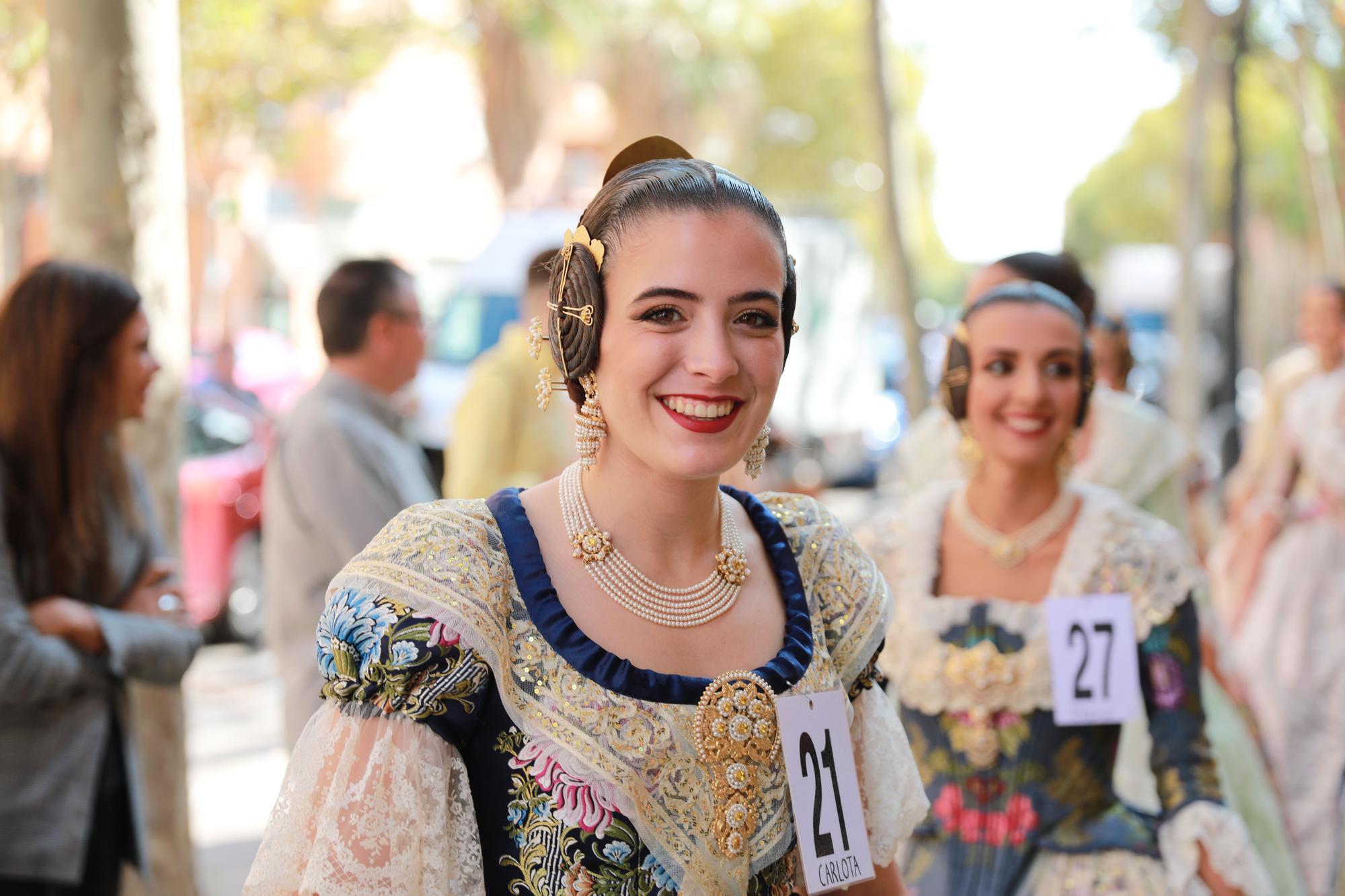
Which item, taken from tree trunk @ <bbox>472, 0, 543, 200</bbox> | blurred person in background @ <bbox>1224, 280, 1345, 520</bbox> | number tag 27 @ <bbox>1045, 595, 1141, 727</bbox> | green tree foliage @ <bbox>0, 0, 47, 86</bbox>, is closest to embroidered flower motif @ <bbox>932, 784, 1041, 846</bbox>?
number tag 27 @ <bbox>1045, 595, 1141, 727</bbox>

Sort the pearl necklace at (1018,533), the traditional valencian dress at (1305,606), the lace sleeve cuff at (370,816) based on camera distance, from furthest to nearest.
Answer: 1. the traditional valencian dress at (1305,606)
2. the pearl necklace at (1018,533)
3. the lace sleeve cuff at (370,816)

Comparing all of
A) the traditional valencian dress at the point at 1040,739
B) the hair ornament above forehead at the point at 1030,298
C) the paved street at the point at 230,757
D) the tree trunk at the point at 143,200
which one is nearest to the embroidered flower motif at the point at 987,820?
the traditional valencian dress at the point at 1040,739

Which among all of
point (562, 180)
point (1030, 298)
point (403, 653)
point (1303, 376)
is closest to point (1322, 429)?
point (1303, 376)

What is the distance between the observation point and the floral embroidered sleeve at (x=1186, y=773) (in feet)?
9.95

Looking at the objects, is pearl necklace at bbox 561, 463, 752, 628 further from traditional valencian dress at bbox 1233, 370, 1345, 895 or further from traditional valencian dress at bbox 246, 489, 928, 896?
traditional valencian dress at bbox 1233, 370, 1345, 895

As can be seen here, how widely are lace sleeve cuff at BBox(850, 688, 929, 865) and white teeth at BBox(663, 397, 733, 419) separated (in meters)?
0.61

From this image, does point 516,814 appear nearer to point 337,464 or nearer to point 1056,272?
point 337,464

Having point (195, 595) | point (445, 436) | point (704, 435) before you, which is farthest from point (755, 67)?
point (704, 435)

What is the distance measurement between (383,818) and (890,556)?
6.37 ft

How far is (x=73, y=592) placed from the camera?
3.59 m

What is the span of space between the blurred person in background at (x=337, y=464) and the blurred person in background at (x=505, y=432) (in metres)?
0.95

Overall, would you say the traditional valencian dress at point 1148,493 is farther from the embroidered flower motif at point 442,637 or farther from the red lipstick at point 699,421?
the embroidered flower motif at point 442,637

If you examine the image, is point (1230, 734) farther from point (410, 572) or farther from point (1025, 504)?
point (410, 572)

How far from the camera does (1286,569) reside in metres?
7.25
